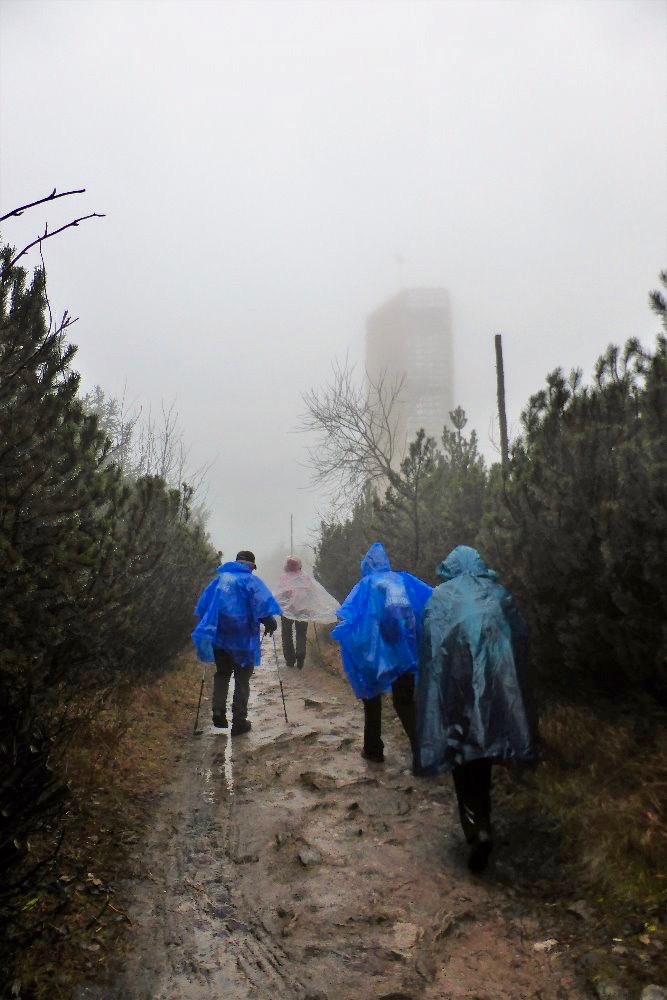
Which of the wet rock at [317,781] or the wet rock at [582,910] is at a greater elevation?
the wet rock at [582,910]

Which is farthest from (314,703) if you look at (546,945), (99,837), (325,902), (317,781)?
(546,945)

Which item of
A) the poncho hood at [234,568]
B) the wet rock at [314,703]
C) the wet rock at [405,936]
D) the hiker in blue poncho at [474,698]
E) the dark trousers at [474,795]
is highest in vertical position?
the poncho hood at [234,568]

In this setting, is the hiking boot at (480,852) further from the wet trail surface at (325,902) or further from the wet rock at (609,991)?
the wet rock at (609,991)

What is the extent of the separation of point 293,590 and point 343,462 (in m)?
5.90

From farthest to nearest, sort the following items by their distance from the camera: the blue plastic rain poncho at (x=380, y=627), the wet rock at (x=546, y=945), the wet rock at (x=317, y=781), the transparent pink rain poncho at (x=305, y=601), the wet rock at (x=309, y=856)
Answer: the transparent pink rain poncho at (x=305, y=601) → the blue plastic rain poncho at (x=380, y=627) → the wet rock at (x=317, y=781) → the wet rock at (x=309, y=856) → the wet rock at (x=546, y=945)

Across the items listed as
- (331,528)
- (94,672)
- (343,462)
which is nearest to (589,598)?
(94,672)

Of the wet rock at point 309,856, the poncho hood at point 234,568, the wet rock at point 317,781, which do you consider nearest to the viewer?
the wet rock at point 309,856

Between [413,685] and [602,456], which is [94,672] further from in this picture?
[602,456]

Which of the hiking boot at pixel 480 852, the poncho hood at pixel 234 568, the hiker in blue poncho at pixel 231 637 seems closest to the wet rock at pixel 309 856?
the hiking boot at pixel 480 852

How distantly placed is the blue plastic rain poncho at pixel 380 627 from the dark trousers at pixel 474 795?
69.1 inches

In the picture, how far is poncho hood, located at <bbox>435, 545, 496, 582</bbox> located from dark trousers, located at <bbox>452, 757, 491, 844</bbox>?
116 cm

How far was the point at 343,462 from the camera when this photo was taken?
17.6 meters

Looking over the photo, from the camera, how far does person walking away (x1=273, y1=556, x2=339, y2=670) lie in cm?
1213

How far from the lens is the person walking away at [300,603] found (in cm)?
1213
